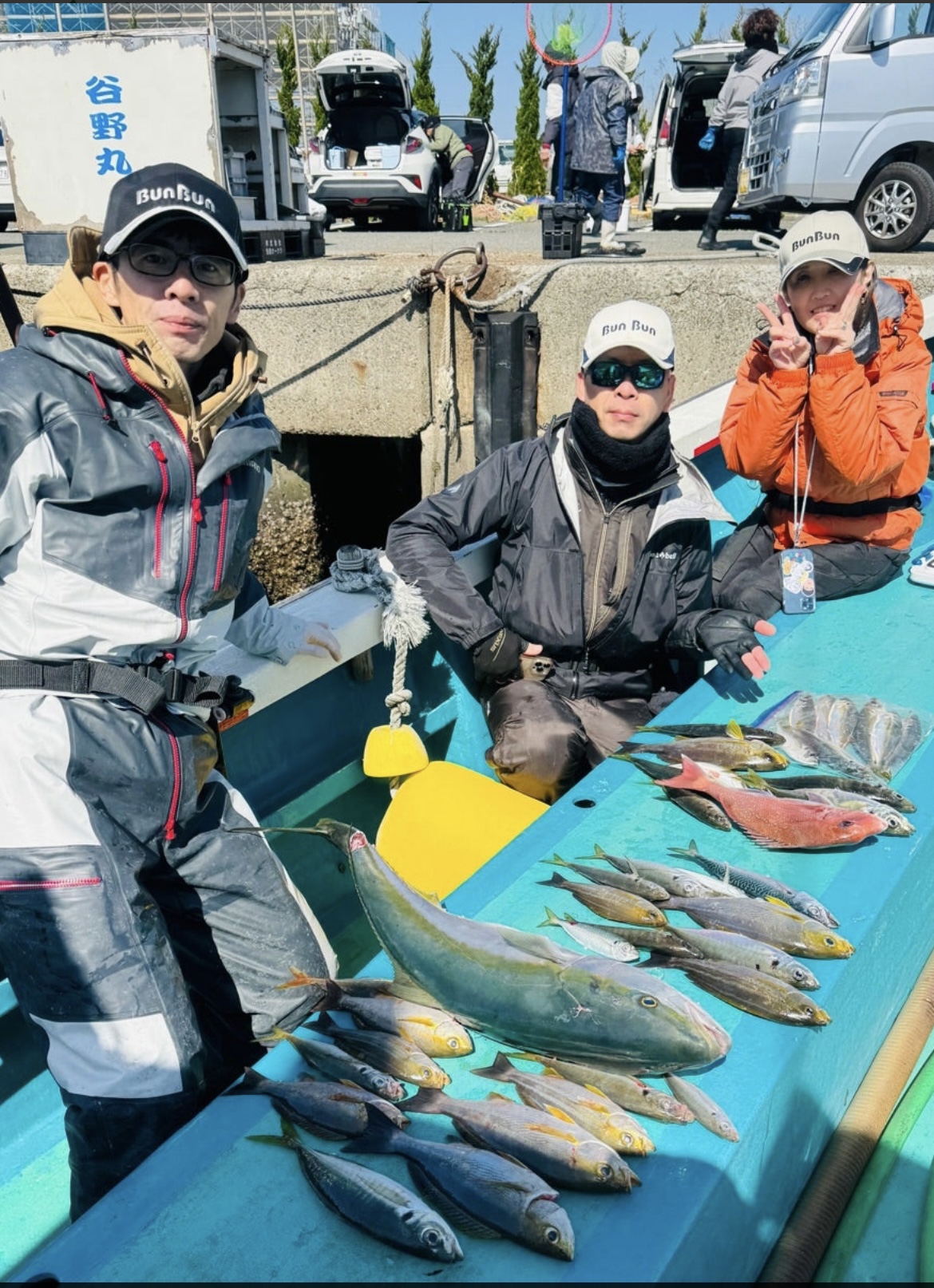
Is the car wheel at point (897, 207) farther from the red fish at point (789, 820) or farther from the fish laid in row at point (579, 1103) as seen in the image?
the fish laid in row at point (579, 1103)

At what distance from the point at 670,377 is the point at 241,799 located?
5.73ft

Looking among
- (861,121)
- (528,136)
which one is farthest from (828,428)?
(528,136)

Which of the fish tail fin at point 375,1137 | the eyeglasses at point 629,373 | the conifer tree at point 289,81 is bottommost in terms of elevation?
the fish tail fin at point 375,1137

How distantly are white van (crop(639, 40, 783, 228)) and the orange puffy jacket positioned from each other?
39.4ft

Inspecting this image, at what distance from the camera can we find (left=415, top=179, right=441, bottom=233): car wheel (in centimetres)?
1520

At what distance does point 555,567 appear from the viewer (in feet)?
10.3

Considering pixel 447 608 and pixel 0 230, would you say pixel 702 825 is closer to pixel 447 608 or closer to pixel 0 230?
pixel 447 608

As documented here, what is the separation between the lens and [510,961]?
1.68 meters

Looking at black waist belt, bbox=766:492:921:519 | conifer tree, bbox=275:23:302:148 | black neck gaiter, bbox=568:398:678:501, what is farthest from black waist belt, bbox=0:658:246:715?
conifer tree, bbox=275:23:302:148

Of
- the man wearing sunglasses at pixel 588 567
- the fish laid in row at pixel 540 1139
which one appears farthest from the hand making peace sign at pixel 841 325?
the fish laid in row at pixel 540 1139

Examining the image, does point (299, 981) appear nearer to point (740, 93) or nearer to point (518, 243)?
point (740, 93)

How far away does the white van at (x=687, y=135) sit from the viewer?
1427cm

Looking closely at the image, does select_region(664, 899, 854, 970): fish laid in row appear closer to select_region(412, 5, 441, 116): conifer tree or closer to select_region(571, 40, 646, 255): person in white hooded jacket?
select_region(571, 40, 646, 255): person in white hooded jacket

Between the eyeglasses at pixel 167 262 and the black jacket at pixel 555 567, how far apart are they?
1211 mm
